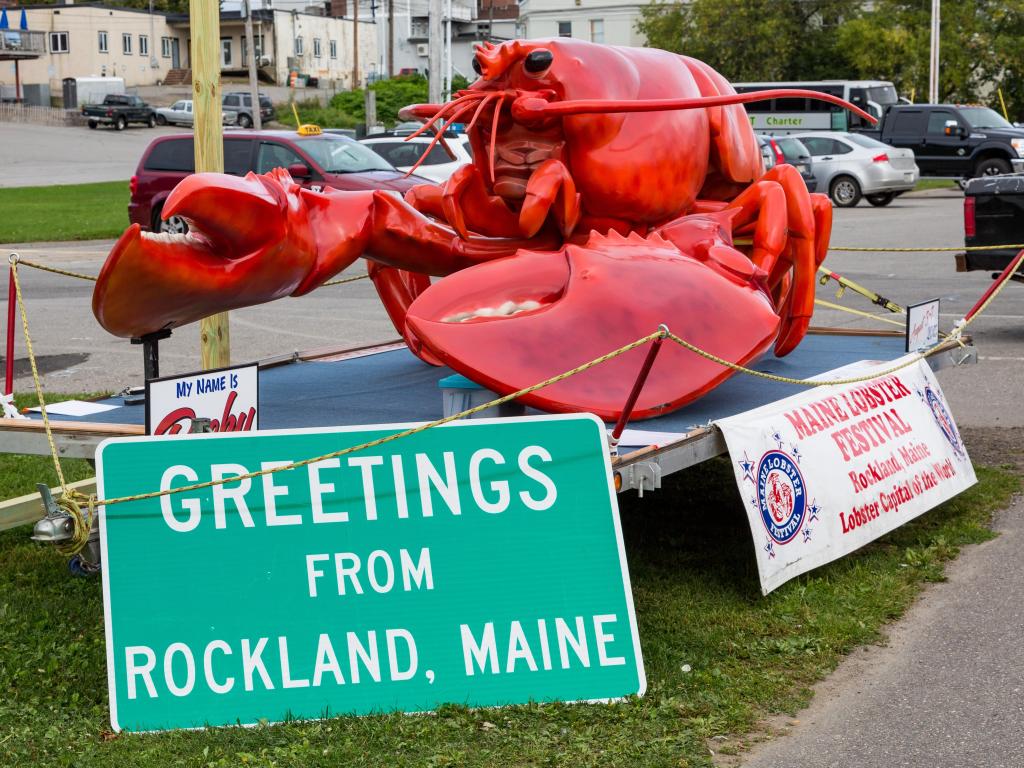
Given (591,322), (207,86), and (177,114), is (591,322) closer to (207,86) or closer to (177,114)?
(207,86)

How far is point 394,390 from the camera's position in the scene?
669 cm

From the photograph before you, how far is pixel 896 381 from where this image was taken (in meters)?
6.45

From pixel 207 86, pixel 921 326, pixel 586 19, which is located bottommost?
pixel 921 326

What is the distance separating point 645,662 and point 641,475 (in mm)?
624

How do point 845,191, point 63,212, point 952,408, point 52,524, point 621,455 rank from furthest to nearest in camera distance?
1. point 845,191
2. point 63,212
3. point 952,408
4. point 621,455
5. point 52,524

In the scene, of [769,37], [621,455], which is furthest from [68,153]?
[621,455]

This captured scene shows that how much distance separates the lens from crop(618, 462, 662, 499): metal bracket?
462 centimetres

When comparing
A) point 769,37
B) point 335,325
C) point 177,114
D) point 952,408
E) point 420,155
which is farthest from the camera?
point 177,114

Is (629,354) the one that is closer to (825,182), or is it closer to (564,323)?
(564,323)

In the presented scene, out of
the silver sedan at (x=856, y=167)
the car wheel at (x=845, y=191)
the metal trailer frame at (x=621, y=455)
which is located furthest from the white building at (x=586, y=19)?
the metal trailer frame at (x=621, y=455)

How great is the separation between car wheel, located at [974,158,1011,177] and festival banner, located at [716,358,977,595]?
25.1 m

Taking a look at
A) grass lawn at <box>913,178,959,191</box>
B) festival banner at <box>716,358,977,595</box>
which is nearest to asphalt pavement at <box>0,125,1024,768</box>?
festival banner at <box>716,358,977,595</box>

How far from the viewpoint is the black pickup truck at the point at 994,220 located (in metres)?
11.3

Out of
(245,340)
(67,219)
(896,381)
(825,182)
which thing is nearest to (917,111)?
(825,182)
